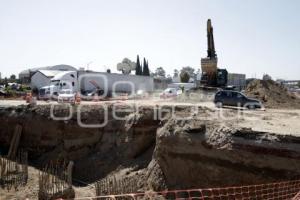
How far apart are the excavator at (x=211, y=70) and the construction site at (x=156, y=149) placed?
82.7 inches

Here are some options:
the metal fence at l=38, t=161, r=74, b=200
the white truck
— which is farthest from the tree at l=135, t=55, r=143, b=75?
the metal fence at l=38, t=161, r=74, b=200

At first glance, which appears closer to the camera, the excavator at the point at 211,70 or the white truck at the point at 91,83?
the excavator at the point at 211,70

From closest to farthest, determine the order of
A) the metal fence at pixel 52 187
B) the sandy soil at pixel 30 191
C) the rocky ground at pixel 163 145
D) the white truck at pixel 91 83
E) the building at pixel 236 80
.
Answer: the rocky ground at pixel 163 145 < the metal fence at pixel 52 187 < the sandy soil at pixel 30 191 < the white truck at pixel 91 83 < the building at pixel 236 80

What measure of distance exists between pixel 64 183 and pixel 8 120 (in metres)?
10.3

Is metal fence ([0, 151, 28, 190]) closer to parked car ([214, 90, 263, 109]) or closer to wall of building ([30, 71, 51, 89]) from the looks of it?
parked car ([214, 90, 263, 109])

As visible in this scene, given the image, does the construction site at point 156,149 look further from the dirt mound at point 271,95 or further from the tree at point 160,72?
the tree at point 160,72

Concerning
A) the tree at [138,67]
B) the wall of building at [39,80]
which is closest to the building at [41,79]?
the wall of building at [39,80]

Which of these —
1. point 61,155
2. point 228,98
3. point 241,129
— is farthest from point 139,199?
point 228,98

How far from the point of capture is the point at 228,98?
76.4 ft

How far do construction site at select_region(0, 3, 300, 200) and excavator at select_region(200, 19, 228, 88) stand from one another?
2.10 meters

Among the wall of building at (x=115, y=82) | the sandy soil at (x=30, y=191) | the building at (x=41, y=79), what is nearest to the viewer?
the sandy soil at (x=30, y=191)

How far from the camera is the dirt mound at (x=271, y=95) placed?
85.9ft

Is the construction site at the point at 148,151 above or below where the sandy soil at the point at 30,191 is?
above

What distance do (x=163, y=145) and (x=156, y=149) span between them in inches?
30.8
